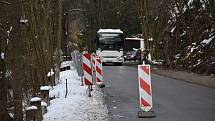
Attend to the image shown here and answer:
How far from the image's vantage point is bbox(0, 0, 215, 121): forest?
407 inches

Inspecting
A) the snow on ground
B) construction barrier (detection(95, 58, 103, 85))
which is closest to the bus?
construction barrier (detection(95, 58, 103, 85))

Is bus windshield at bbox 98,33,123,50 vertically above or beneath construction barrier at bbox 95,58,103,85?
above

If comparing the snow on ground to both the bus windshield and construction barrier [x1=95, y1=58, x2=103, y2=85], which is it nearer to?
construction barrier [x1=95, y1=58, x2=103, y2=85]

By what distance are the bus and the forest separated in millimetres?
2778

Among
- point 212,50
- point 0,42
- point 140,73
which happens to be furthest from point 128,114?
point 212,50

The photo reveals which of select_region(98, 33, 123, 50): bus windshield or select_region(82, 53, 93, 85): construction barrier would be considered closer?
select_region(82, 53, 93, 85): construction barrier

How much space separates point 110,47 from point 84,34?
93.4 feet

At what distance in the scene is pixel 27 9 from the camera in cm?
1392

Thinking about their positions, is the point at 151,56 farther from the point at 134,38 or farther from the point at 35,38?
the point at 35,38

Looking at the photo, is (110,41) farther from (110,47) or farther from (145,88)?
(145,88)

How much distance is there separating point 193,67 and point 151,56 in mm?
14080

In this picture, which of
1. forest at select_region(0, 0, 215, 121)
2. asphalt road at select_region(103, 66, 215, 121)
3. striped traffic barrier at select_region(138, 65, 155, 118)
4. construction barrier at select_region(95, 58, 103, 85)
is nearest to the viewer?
forest at select_region(0, 0, 215, 121)

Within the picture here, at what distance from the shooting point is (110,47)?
155 feet

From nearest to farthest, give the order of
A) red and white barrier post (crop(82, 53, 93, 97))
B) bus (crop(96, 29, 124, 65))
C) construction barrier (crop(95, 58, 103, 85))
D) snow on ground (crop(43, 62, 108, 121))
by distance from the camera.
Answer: snow on ground (crop(43, 62, 108, 121))
red and white barrier post (crop(82, 53, 93, 97))
construction barrier (crop(95, 58, 103, 85))
bus (crop(96, 29, 124, 65))
